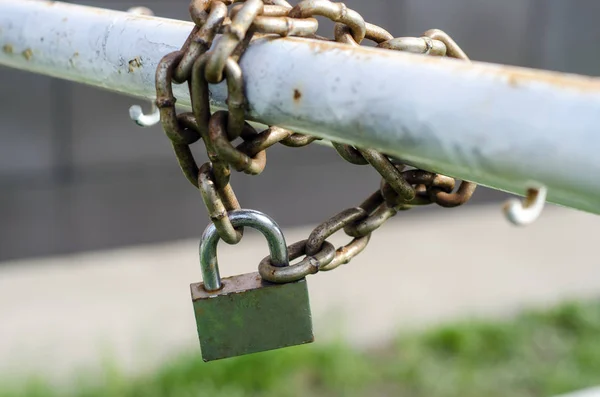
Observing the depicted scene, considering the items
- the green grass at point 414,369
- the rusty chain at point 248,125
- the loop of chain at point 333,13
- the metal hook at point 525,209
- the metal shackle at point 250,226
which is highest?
the loop of chain at point 333,13

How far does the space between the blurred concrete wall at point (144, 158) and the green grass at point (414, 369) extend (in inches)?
46.4

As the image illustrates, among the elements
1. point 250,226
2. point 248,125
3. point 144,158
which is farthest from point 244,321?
point 144,158

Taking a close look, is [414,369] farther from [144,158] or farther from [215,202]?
[215,202]

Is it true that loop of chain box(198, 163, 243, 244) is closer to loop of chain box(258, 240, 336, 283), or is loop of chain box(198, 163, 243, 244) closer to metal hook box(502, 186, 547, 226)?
loop of chain box(258, 240, 336, 283)

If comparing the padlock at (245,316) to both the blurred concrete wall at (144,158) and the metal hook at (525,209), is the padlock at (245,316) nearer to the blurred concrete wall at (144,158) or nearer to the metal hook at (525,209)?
the metal hook at (525,209)

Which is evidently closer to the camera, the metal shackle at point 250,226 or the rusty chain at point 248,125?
the rusty chain at point 248,125

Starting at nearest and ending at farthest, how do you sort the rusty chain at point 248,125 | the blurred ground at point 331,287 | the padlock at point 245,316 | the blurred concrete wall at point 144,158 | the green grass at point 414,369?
the rusty chain at point 248,125, the padlock at point 245,316, the green grass at point 414,369, the blurred ground at point 331,287, the blurred concrete wall at point 144,158

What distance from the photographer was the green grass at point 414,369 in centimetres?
265

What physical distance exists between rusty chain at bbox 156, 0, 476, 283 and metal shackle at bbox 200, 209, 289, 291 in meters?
0.01

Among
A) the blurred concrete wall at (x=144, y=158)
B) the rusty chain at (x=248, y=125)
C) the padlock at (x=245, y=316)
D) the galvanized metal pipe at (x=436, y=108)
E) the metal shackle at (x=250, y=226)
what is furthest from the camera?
the blurred concrete wall at (x=144, y=158)

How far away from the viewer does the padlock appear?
2.61 feet

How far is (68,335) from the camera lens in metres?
3.07

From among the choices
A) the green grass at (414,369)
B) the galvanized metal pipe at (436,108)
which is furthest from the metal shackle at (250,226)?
the green grass at (414,369)

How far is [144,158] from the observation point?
3.80m
